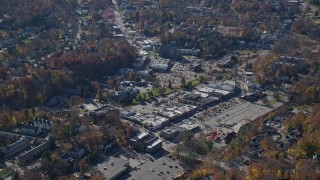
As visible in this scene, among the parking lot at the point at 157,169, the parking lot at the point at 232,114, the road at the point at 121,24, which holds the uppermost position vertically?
the parking lot at the point at 157,169

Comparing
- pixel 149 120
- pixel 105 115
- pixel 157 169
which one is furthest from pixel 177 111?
pixel 157 169

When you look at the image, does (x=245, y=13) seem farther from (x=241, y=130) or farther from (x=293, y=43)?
(x=241, y=130)

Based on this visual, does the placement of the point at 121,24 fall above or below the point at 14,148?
below

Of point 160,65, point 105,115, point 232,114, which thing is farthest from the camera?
point 160,65

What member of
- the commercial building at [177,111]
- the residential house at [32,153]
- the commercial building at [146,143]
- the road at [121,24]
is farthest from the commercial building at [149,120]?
the road at [121,24]

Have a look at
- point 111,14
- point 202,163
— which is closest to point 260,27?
point 111,14

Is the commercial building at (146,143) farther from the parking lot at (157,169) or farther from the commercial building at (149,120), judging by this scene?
the commercial building at (149,120)

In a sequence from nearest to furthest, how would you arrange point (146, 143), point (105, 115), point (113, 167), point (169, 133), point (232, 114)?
point (113, 167), point (146, 143), point (169, 133), point (105, 115), point (232, 114)

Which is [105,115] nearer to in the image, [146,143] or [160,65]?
[146,143]

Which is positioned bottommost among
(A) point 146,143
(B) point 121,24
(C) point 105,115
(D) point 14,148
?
(B) point 121,24

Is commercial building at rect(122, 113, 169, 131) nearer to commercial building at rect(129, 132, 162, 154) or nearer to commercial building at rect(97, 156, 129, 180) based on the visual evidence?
commercial building at rect(129, 132, 162, 154)

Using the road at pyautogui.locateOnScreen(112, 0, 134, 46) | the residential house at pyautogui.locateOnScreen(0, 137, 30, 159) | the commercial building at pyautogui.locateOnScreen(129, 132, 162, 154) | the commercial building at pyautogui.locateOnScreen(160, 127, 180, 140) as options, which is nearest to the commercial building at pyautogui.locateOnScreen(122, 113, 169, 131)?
the commercial building at pyautogui.locateOnScreen(160, 127, 180, 140)
